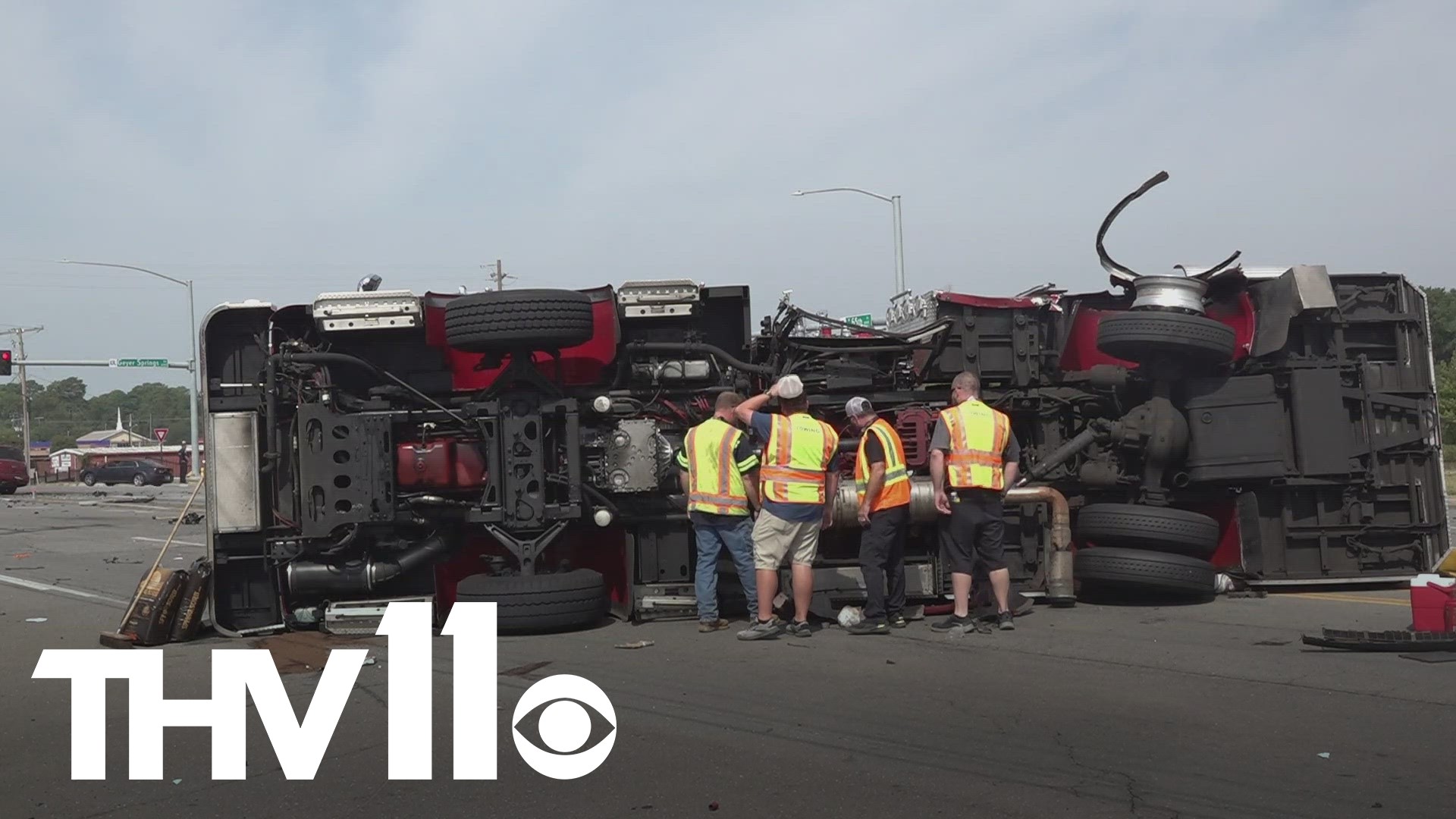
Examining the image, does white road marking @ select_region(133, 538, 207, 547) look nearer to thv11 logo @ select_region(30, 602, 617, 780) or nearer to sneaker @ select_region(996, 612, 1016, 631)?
thv11 logo @ select_region(30, 602, 617, 780)

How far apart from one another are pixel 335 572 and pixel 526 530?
1.37 metres

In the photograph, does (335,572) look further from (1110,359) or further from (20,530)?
(20,530)

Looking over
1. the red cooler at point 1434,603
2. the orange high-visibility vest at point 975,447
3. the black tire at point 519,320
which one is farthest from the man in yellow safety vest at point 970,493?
the black tire at point 519,320

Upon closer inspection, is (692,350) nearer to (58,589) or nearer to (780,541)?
(780,541)

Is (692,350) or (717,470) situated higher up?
(692,350)

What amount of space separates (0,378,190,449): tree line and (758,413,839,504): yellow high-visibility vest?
416 ft

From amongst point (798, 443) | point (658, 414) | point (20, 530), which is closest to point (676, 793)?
point (798, 443)

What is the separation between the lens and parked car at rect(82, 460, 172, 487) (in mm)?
55312

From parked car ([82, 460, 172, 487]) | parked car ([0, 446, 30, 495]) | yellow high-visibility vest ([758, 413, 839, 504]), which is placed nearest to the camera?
yellow high-visibility vest ([758, 413, 839, 504])

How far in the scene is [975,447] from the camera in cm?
828

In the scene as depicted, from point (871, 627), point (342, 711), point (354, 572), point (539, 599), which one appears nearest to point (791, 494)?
point (871, 627)

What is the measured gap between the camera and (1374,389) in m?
9.82

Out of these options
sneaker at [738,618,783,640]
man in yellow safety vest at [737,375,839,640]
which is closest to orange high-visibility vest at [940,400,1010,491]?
man in yellow safety vest at [737,375,839,640]

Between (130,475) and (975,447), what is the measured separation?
182 feet
